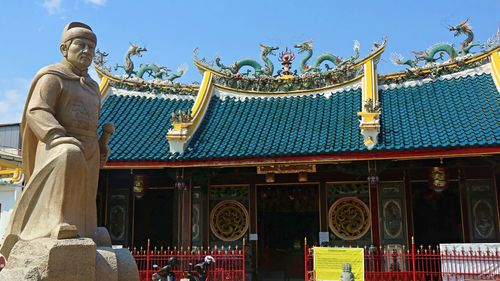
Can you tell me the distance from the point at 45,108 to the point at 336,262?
6.65 metres

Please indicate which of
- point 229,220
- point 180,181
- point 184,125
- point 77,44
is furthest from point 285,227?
point 77,44

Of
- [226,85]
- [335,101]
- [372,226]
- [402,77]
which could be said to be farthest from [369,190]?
[226,85]

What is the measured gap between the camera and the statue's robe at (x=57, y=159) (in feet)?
14.6

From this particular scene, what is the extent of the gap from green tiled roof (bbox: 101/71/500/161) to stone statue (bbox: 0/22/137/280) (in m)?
6.81

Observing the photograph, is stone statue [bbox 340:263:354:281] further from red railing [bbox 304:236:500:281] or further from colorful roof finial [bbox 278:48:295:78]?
colorful roof finial [bbox 278:48:295:78]

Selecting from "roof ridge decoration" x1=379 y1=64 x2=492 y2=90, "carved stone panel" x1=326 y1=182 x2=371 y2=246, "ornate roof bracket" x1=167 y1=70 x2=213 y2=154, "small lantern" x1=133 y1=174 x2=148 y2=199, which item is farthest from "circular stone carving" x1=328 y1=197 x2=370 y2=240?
"small lantern" x1=133 y1=174 x2=148 y2=199

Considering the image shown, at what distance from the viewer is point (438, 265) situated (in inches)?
414

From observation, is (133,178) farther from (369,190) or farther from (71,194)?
(71,194)

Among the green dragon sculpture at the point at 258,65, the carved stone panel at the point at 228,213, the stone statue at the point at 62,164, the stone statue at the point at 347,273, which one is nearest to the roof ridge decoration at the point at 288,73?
the green dragon sculpture at the point at 258,65

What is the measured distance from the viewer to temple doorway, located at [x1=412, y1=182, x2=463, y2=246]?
43.2 ft

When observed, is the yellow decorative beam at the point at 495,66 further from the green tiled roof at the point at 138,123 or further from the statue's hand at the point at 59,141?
the statue's hand at the point at 59,141

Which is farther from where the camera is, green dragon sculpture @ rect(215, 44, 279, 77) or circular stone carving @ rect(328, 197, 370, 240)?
green dragon sculpture @ rect(215, 44, 279, 77)

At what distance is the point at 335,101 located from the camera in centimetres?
1423

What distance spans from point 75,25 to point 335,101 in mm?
10066
